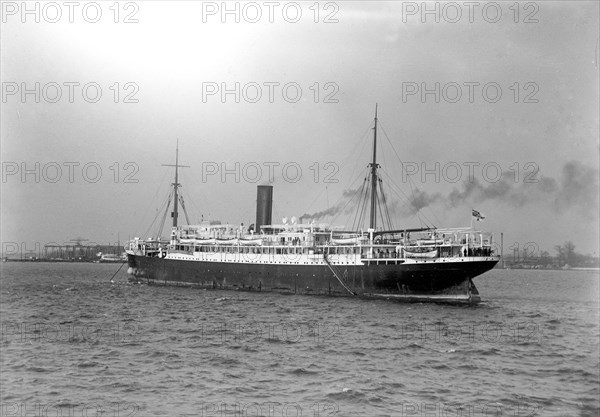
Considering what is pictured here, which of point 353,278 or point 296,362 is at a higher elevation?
point 353,278

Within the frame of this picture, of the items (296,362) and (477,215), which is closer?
(296,362)

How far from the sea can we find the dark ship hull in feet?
15.8

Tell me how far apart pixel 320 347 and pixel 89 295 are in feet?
107

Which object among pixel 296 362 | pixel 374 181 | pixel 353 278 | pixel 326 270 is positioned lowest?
pixel 296 362

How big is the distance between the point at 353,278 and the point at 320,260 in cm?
390

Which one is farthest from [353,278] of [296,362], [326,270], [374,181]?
[296,362]

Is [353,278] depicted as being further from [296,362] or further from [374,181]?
[296,362]

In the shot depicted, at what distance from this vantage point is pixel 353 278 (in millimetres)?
49438

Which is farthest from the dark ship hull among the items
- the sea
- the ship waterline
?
the sea

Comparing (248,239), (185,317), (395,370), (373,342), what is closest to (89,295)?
(248,239)

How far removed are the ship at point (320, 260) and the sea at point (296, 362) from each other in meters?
5.21

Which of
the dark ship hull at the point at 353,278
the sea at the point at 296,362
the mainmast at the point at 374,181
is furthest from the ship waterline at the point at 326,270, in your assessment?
the sea at the point at 296,362

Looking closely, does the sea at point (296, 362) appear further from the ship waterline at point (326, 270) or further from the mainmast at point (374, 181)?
the mainmast at point (374, 181)

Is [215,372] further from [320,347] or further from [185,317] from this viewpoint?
[185,317]
